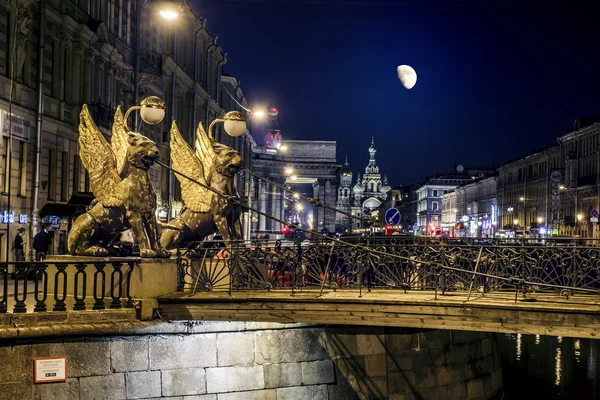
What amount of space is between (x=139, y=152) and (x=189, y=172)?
359cm

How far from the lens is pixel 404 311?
1270 centimetres

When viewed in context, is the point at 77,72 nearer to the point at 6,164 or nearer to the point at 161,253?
the point at 6,164

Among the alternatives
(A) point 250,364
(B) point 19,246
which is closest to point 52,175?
(B) point 19,246

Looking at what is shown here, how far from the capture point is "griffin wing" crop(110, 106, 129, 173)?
46.7ft

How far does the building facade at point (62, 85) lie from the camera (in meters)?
26.2

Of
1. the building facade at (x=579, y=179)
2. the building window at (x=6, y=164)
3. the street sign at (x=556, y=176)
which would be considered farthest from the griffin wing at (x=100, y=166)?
the street sign at (x=556, y=176)

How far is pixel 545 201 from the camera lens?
10169 cm

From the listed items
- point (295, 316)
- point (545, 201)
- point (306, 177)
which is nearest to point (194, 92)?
point (295, 316)

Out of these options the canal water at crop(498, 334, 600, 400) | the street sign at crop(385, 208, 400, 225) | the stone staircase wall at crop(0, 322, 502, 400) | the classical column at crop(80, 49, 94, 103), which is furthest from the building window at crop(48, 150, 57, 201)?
the stone staircase wall at crop(0, 322, 502, 400)

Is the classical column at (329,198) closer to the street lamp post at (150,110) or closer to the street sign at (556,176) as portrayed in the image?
the street sign at (556,176)

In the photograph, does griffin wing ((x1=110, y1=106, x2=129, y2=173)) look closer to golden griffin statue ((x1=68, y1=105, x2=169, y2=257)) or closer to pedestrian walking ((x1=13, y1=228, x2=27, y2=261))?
golden griffin statue ((x1=68, y1=105, x2=169, y2=257))

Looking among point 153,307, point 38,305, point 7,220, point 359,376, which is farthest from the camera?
point 7,220

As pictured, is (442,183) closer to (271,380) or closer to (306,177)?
(306,177)

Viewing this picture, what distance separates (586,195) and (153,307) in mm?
81553
